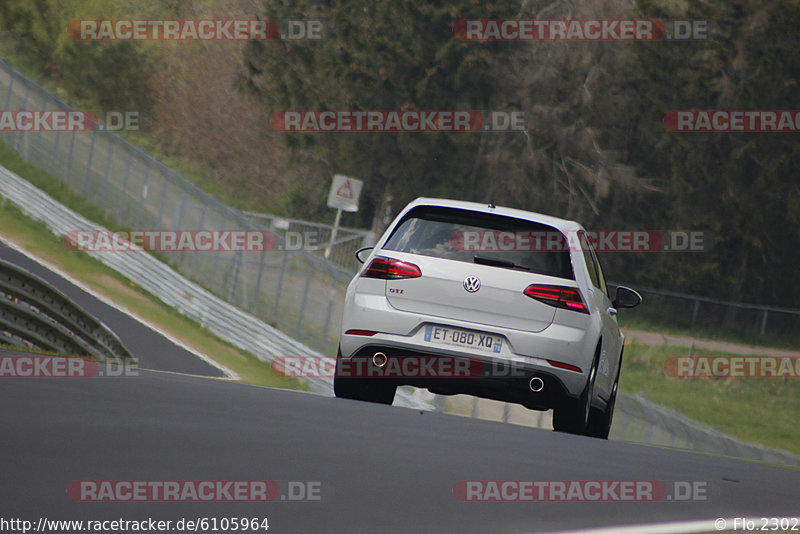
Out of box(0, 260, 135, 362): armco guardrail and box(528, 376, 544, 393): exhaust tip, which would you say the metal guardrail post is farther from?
box(528, 376, 544, 393): exhaust tip

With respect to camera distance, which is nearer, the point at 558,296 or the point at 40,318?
the point at 558,296

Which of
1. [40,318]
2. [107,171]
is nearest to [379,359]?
[40,318]

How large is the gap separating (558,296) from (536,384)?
70 cm

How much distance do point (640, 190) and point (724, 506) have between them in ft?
160

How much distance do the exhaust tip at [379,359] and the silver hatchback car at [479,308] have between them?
0.04ft

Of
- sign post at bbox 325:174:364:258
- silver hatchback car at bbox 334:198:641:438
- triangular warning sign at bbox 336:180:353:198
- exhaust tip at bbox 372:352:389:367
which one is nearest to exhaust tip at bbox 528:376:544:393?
silver hatchback car at bbox 334:198:641:438

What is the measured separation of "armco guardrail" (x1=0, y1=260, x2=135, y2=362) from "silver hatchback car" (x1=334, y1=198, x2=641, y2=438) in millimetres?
7766

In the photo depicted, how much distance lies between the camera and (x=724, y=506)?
7035 millimetres

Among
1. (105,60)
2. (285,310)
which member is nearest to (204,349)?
→ (285,310)

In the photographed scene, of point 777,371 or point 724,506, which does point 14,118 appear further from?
point 724,506

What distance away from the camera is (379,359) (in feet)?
35.8

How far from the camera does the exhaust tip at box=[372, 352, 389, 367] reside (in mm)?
10891

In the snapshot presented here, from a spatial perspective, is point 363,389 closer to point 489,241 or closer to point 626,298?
point 489,241

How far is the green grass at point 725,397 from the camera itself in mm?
33500
